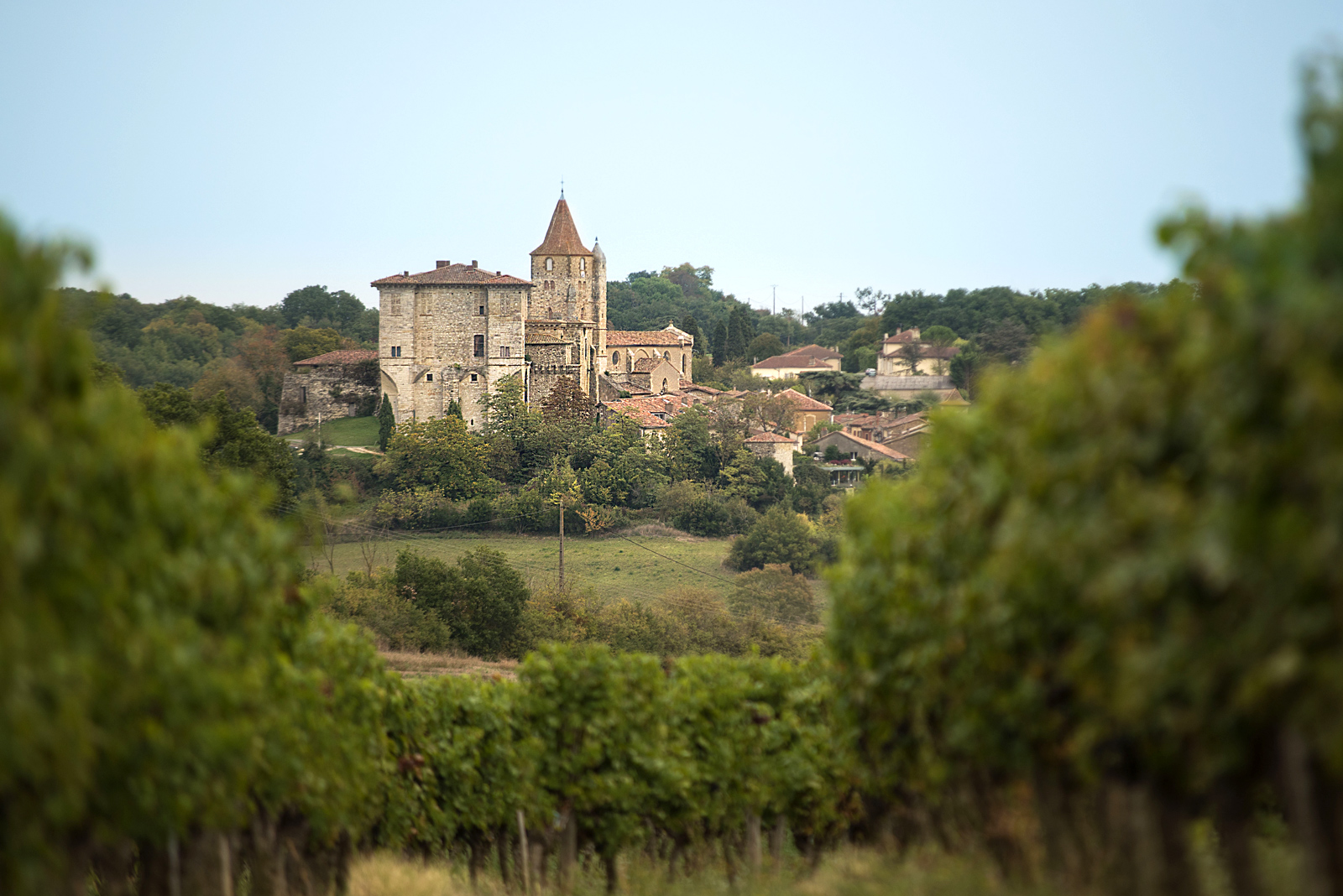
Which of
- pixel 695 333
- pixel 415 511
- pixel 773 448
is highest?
pixel 695 333

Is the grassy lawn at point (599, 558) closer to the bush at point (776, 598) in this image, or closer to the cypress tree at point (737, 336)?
the bush at point (776, 598)

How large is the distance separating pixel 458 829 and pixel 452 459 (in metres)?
44.6

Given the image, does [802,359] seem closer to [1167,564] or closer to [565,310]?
[565,310]

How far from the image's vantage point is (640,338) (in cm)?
8431

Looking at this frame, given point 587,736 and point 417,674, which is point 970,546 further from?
point 417,674

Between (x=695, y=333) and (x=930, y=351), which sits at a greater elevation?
(x=695, y=333)

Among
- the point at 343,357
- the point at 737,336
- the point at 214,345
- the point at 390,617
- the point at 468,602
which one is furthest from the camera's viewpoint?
the point at 737,336

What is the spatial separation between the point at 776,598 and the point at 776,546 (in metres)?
8.36

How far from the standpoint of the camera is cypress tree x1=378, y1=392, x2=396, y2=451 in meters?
58.6

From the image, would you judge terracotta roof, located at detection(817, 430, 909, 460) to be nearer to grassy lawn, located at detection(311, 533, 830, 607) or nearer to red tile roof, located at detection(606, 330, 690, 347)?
grassy lawn, located at detection(311, 533, 830, 607)

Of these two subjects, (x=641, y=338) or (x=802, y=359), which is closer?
(x=641, y=338)

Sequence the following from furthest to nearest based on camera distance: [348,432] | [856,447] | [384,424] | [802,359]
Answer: [802,359]
[856,447]
[348,432]
[384,424]

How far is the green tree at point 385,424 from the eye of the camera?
58594mm

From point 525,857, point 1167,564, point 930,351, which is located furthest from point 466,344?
point 1167,564
